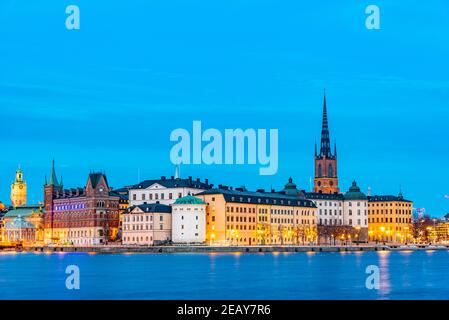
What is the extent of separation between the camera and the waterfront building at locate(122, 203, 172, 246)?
404ft

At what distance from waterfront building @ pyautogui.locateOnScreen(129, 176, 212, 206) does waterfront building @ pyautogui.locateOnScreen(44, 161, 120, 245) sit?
7.38 m

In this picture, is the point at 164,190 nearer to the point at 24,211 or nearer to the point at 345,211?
the point at 345,211

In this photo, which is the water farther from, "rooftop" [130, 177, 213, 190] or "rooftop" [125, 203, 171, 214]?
"rooftop" [130, 177, 213, 190]

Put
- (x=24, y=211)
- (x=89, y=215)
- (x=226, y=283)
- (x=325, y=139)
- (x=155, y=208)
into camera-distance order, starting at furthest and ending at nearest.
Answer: (x=325, y=139)
(x=24, y=211)
(x=89, y=215)
(x=155, y=208)
(x=226, y=283)

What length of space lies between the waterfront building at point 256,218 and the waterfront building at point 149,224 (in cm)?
529

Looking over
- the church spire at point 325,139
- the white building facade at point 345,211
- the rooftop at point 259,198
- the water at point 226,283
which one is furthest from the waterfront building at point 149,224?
the church spire at point 325,139

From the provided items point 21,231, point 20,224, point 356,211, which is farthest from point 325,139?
point 21,231

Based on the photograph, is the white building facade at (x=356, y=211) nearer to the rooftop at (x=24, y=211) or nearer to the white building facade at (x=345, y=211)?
the white building facade at (x=345, y=211)

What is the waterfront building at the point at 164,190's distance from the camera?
129 m

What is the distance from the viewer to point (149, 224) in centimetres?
12388

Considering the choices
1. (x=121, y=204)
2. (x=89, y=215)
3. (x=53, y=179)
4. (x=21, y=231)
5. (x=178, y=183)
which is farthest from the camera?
(x=21, y=231)

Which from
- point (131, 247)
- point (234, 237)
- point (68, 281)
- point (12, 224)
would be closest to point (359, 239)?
point (234, 237)

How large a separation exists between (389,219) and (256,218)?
3839 centimetres

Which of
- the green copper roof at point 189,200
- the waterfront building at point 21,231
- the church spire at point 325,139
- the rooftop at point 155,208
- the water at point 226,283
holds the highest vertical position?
the church spire at point 325,139
